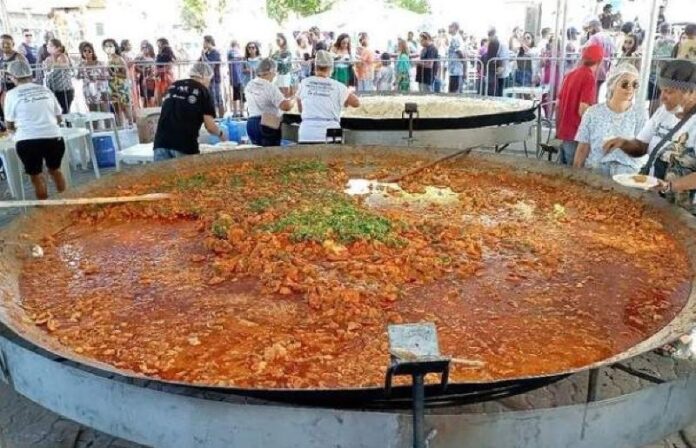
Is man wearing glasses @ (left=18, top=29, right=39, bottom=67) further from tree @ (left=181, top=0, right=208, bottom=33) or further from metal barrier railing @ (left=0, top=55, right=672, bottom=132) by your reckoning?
→ tree @ (left=181, top=0, right=208, bottom=33)

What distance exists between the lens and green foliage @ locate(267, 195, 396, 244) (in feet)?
10.6

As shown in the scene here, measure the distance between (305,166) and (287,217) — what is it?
4.87ft

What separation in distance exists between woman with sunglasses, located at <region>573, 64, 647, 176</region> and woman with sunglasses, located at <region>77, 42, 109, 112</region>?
912 cm

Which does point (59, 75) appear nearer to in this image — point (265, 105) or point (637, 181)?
point (265, 105)

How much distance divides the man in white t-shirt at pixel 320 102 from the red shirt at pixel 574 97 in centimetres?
245

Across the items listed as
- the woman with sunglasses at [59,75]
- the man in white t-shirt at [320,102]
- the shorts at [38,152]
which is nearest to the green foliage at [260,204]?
the man in white t-shirt at [320,102]

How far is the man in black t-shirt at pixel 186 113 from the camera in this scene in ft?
19.1

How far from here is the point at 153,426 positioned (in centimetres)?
199

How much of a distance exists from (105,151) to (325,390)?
345 inches

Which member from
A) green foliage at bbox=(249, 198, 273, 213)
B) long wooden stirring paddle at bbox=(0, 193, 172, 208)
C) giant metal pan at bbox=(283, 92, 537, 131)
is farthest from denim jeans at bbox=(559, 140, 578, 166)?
long wooden stirring paddle at bbox=(0, 193, 172, 208)

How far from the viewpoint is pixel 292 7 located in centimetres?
3475

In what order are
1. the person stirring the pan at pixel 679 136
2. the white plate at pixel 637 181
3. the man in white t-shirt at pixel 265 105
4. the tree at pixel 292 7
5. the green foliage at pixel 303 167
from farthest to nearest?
1. the tree at pixel 292 7
2. the man in white t-shirt at pixel 265 105
3. the green foliage at pixel 303 167
4. the person stirring the pan at pixel 679 136
5. the white plate at pixel 637 181

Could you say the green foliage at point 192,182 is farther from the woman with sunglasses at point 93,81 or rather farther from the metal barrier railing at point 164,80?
the woman with sunglasses at point 93,81

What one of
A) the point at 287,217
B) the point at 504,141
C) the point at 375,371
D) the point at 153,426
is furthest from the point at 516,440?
the point at 504,141
